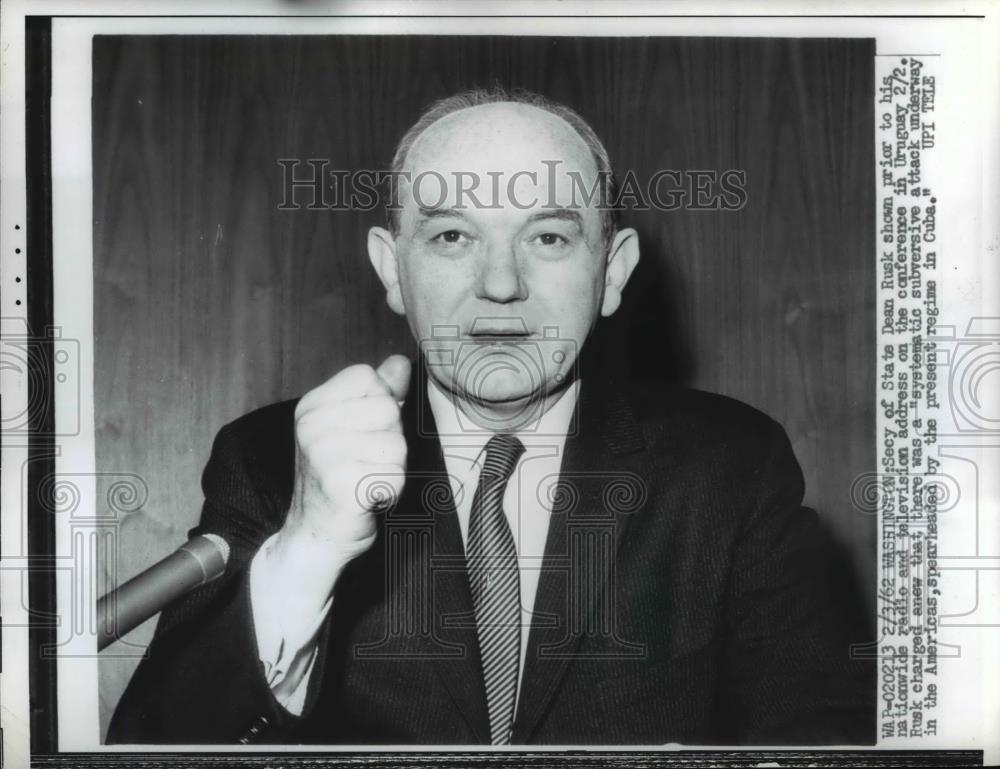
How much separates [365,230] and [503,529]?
45cm

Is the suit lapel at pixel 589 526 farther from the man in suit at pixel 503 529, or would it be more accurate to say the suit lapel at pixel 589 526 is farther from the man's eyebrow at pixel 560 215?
the man's eyebrow at pixel 560 215

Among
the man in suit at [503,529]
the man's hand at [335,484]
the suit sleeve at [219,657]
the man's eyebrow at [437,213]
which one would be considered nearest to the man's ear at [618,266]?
the man in suit at [503,529]

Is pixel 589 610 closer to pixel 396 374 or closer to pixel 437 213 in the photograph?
pixel 396 374

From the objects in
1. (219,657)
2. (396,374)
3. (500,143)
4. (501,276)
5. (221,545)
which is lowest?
(219,657)

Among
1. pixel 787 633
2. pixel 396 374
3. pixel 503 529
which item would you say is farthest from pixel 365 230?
pixel 787 633

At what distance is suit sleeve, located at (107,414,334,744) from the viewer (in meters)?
1.31

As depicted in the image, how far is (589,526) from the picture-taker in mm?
1327

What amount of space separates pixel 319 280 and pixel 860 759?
994 mm

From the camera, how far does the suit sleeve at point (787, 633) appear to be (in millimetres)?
1312

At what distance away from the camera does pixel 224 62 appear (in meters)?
1.35

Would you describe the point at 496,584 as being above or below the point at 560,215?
below

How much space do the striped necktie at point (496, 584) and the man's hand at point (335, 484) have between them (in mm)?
119

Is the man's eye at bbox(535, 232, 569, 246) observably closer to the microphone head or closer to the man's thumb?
the man's thumb

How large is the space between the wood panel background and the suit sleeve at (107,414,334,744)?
3 centimetres
